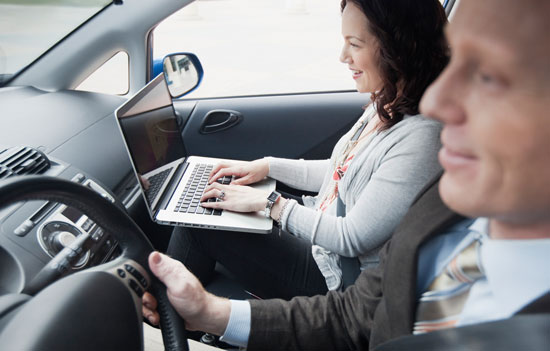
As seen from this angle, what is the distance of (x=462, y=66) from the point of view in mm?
509

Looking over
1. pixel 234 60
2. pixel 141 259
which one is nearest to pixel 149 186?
pixel 141 259

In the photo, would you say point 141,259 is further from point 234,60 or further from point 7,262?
point 234,60

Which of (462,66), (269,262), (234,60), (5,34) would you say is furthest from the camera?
(234,60)

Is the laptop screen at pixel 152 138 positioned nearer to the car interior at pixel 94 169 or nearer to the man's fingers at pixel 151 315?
the car interior at pixel 94 169

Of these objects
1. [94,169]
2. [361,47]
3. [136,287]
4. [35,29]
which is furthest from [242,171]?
[35,29]

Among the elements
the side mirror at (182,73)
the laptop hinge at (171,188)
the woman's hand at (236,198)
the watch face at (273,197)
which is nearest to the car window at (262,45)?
the side mirror at (182,73)

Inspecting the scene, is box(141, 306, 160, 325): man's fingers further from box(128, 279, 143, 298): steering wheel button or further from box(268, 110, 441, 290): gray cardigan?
box(268, 110, 441, 290): gray cardigan

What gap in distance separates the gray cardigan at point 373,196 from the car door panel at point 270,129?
76 centimetres

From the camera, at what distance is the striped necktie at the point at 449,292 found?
656 millimetres

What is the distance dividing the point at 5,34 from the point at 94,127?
4.02ft

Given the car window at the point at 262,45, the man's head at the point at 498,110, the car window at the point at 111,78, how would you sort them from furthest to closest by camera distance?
the car window at the point at 262,45, the car window at the point at 111,78, the man's head at the point at 498,110

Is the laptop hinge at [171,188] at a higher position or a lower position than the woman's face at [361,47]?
lower

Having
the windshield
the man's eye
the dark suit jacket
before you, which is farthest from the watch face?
the windshield

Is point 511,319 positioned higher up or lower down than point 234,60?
higher up
